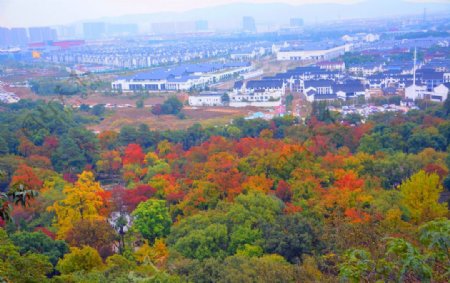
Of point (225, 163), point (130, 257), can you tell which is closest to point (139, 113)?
point (225, 163)

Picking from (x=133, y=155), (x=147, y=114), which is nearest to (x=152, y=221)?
(x=133, y=155)

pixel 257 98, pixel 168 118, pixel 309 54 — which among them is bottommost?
pixel 168 118

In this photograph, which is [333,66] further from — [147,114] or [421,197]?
[421,197]

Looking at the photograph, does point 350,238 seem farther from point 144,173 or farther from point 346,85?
point 346,85

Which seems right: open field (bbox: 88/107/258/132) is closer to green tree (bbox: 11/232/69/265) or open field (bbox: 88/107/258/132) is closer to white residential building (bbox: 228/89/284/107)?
white residential building (bbox: 228/89/284/107)

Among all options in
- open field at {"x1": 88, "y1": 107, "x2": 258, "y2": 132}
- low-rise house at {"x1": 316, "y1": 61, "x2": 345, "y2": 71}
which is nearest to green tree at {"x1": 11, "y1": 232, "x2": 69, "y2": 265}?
open field at {"x1": 88, "y1": 107, "x2": 258, "y2": 132}
